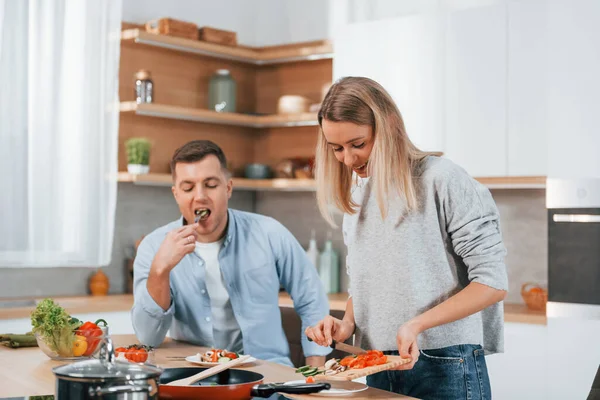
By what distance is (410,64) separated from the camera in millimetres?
4523

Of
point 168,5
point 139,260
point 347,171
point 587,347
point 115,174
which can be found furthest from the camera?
point 168,5

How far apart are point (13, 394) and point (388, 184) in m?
1.04

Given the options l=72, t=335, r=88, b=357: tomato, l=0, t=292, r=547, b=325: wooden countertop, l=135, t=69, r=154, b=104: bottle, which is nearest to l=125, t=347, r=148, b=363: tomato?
l=72, t=335, r=88, b=357: tomato

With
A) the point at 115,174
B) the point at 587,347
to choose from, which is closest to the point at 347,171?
the point at 587,347

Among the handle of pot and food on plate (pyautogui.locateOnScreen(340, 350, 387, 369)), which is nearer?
the handle of pot

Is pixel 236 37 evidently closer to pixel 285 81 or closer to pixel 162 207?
pixel 285 81

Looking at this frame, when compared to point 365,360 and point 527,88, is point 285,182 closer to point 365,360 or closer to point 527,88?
point 527,88

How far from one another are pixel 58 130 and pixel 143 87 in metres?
0.54

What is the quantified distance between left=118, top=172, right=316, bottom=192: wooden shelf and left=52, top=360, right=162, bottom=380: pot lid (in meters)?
3.17

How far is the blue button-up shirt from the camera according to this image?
9.77 ft

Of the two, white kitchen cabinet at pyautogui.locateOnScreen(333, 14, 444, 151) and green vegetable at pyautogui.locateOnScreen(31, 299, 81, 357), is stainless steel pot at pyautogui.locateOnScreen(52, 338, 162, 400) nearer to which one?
green vegetable at pyautogui.locateOnScreen(31, 299, 81, 357)

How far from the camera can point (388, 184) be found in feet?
7.15

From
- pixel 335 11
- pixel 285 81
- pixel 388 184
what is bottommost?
pixel 388 184

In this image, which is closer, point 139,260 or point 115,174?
point 139,260
